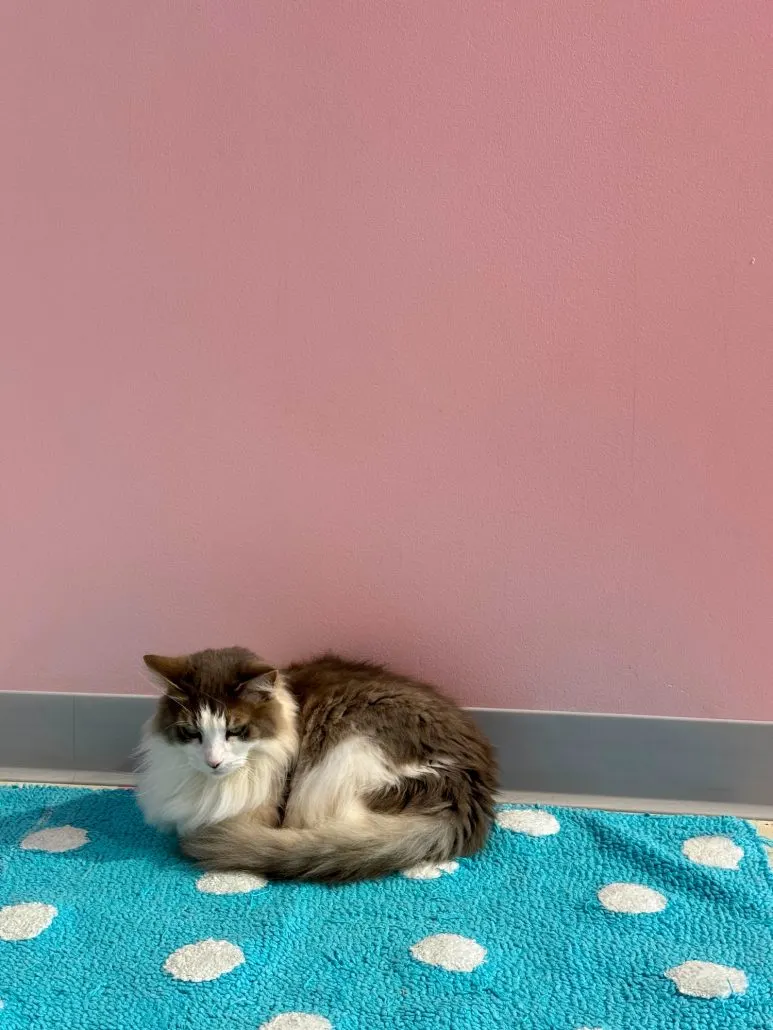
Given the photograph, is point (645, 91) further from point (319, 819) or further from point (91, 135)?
point (319, 819)

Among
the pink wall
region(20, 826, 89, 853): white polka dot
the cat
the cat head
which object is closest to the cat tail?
the cat

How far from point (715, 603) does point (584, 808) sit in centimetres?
45

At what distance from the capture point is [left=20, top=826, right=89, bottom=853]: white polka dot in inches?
60.2

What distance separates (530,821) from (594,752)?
20cm

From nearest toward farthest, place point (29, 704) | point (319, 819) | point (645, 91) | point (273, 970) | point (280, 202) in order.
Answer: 1. point (273, 970)
2. point (319, 819)
3. point (645, 91)
4. point (280, 202)
5. point (29, 704)

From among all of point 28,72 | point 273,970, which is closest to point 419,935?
point 273,970

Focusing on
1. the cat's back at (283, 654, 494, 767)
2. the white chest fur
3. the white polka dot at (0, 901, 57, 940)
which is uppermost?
the cat's back at (283, 654, 494, 767)

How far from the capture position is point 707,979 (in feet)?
3.79

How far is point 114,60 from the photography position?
5.61ft

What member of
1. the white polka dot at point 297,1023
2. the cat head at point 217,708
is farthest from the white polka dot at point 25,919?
the white polka dot at point 297,1023

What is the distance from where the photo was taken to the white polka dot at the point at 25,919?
127 centimetres

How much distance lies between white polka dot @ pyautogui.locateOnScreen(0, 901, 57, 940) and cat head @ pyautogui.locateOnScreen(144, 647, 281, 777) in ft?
0.97

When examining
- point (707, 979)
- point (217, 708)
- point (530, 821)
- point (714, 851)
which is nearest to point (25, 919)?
point (217, 708)

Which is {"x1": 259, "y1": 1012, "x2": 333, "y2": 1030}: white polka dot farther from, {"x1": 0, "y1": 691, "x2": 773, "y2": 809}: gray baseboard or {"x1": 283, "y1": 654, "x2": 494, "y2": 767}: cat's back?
{"x1": 0, "y1": 691, "x2": 773, "y2": 809}: gray baseboard
